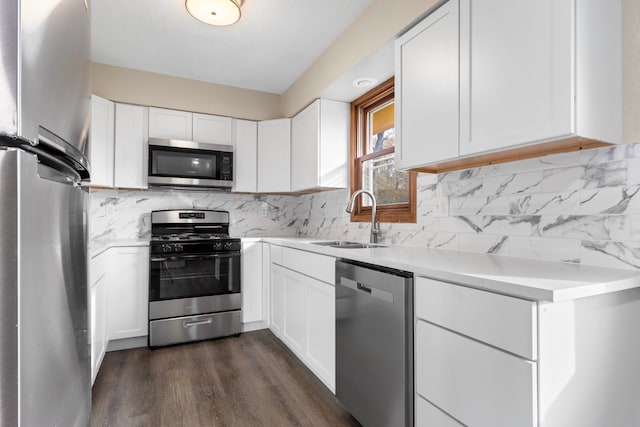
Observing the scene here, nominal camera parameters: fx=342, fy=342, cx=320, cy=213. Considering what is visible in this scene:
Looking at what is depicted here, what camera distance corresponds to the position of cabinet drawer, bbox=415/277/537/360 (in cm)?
96

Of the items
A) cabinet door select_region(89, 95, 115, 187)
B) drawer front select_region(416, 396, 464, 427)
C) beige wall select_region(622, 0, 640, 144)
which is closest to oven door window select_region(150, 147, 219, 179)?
cabinet door select_region(89, 95, 115, 187)

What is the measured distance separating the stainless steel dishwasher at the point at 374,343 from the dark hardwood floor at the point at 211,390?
28 centimetres

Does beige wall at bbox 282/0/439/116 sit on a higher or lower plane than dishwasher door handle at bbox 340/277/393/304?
higher

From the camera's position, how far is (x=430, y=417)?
4.32 ft

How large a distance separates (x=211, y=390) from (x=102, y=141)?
2272 millimetres

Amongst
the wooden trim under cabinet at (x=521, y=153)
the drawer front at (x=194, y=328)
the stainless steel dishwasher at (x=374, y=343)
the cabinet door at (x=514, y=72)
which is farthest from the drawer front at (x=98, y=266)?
the cabinet door at (x=514, y=72)

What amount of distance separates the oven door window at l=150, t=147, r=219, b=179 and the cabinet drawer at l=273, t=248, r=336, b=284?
121 centimetres

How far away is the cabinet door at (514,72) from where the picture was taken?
1.18 meters

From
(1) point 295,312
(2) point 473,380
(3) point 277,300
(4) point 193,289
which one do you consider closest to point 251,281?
(3) point 277,300

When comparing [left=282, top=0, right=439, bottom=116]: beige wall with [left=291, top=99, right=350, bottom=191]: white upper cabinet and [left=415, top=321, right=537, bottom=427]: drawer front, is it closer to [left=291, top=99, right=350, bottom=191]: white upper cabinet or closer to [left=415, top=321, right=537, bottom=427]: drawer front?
[left=291, top=99, right=350, bottom=191]: white upper cabinet

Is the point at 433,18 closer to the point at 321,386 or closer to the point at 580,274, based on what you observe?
the point at 580,274

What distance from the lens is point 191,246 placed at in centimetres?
299

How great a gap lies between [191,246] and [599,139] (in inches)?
111

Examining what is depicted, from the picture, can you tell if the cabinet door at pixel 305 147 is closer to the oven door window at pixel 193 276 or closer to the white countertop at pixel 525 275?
the oven door window at pixel 193 276
